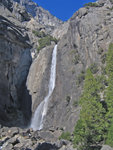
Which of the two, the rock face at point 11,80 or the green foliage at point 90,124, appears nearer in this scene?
the green foliage at point 90,124

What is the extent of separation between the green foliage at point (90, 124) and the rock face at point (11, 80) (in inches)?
899

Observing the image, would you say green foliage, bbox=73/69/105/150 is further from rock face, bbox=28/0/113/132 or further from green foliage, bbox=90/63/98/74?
green foliage, bbox=90/63/98/74

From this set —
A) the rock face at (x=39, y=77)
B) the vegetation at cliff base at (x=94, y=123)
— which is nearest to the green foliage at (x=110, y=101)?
the vegetation at cliff base at (x=94, y=123)

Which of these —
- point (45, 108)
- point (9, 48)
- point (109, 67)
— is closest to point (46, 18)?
point (9, 48)

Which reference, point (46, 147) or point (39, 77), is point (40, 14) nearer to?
point (39, 77)

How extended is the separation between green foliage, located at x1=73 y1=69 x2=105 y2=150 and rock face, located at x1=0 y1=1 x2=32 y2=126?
2284 cm

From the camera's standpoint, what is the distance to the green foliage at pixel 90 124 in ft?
74.5

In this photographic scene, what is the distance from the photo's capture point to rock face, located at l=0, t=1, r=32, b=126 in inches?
1775

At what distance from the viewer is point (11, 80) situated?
4862 cm

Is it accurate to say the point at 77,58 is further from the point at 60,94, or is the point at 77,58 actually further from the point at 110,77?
the point at 110,77

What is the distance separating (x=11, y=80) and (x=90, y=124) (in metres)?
29.4

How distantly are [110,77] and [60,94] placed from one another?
1844 centimetres

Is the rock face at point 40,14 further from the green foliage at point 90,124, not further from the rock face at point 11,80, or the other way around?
the green foliage at point 90,124

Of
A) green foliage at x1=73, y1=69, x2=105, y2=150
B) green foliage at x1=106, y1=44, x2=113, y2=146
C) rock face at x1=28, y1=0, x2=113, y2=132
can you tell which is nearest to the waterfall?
rock face at x1=28, y1=0, x2=113, y2=132
